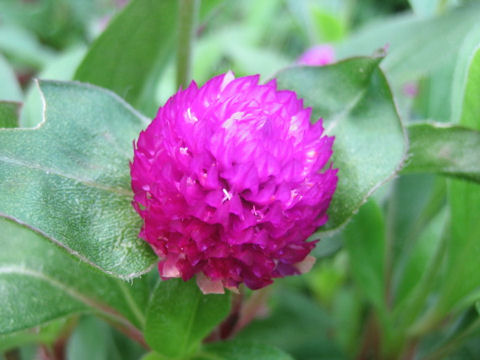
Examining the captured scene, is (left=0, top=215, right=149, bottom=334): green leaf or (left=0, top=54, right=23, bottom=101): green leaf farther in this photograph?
(left=0, top=54, right=23, bottom=101): green leaf

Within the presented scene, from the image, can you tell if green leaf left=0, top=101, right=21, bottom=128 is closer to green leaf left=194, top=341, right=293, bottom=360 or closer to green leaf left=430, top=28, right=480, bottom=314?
green leaf left=194, top=341, right=293, bottom=360

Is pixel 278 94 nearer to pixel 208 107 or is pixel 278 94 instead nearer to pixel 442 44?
pixel 208 107

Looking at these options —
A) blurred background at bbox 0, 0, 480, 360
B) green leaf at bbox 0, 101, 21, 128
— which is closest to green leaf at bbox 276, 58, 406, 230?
blurred background at bbox 0, 0, 480, 360

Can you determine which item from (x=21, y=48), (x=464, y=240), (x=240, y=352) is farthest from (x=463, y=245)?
(x=21, y=48)

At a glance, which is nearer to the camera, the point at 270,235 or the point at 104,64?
the point at 270,235

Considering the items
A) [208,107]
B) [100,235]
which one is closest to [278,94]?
[208,107]

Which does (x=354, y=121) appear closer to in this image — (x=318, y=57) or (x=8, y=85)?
(x=318, y=57)

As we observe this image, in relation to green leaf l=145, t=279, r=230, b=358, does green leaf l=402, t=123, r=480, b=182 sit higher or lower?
higher

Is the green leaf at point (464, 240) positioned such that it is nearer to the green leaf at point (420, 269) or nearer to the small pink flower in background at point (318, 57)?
the green leaf at point (420, 269)
